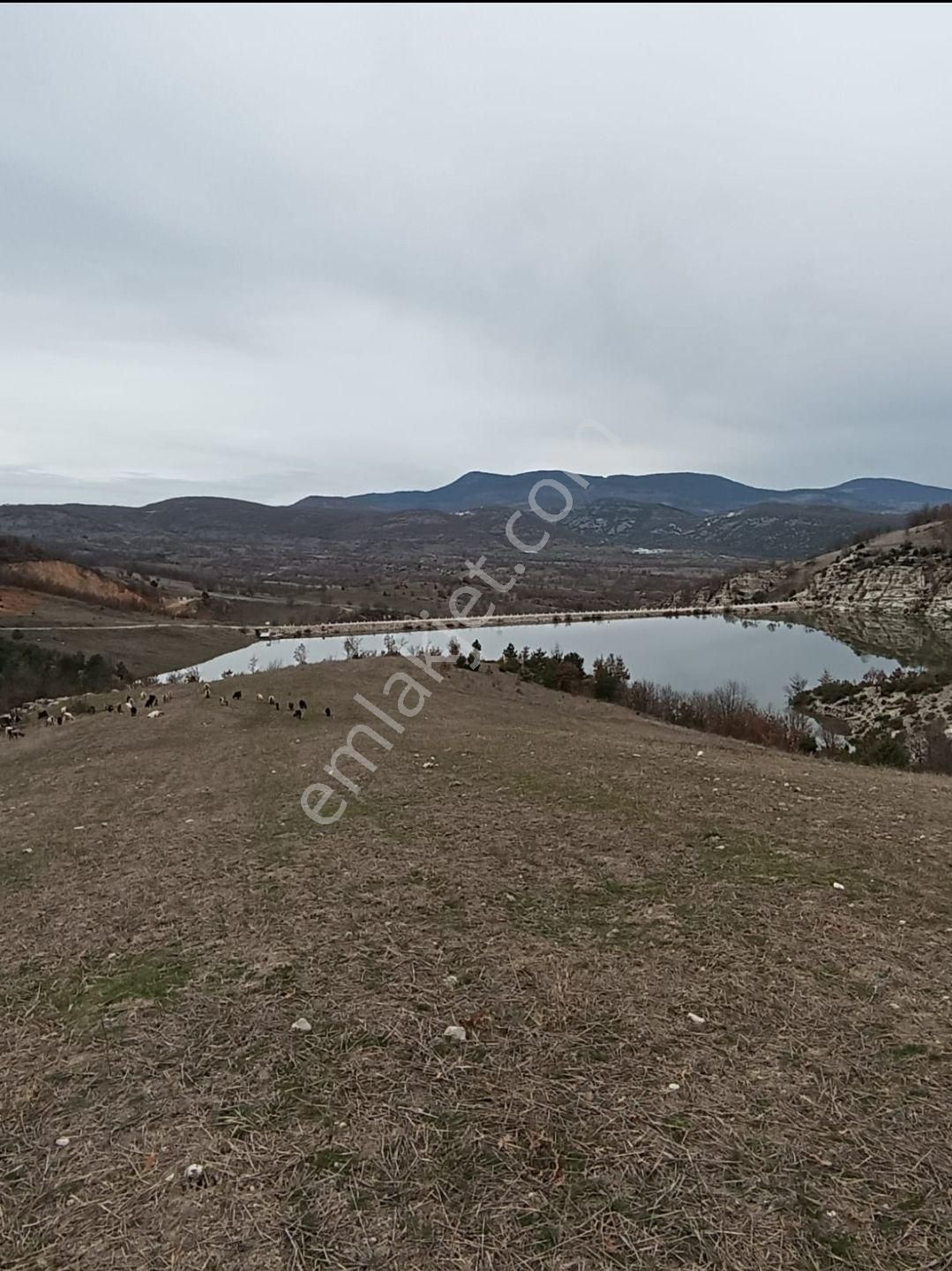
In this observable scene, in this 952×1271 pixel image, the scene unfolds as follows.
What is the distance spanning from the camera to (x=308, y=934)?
474cm

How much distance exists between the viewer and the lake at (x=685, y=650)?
147 feet

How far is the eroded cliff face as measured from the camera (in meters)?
76.3

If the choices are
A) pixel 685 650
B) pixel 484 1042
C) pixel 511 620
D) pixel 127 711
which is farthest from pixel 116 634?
pixel 484 1042

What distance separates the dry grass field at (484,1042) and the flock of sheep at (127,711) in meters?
8.94

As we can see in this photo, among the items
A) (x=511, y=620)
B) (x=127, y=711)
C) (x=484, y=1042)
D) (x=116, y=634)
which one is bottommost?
(x=116, y=634)

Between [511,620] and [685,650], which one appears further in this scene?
[511,620]

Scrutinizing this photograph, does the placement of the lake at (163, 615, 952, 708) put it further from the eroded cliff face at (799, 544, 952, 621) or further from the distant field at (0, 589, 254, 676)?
the eroded cliff face at (799, 544, 952, 621)

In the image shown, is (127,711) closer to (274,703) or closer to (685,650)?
(274,703)

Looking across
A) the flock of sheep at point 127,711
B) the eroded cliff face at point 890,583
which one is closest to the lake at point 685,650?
the eroded cliff face at point 890,583

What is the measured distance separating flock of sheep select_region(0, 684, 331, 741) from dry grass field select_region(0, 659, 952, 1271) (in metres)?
8.94

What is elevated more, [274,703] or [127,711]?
[274,703]

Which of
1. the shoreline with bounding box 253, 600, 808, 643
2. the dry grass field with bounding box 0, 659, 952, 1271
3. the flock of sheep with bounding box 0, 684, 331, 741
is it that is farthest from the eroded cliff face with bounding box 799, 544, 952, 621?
the dry grass field with bounding box 0, 659, 952, 1271

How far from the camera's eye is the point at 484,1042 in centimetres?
353

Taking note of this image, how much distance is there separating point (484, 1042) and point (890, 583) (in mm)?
91543
